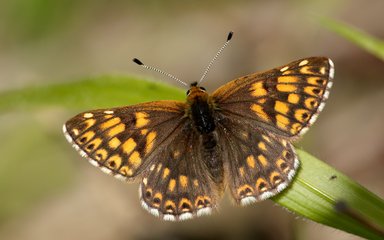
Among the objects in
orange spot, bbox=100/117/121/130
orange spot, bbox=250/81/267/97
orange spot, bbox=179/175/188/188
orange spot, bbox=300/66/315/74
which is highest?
orange spot, bbox=300/66/315/74

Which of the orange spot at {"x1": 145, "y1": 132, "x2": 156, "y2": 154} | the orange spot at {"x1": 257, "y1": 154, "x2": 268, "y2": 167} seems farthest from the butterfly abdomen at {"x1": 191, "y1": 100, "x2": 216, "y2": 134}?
the orange spot at {"x1": 257, "y1": 154, "x2": 268, "y2": 167}

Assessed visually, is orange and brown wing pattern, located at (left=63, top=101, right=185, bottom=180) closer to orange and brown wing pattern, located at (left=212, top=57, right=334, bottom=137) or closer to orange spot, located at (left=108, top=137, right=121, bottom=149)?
orange spot, located at (left=108, top=137, right=121, bottom=149)

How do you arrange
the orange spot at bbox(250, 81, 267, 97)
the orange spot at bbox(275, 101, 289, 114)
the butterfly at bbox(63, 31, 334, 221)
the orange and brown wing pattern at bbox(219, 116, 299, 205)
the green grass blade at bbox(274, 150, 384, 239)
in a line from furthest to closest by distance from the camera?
the orange spot at bbox(250, 81, 267, 97) < the orange spot at bbox(275, 101, 289, 114) < the butterfly at bbox(63, 31, 334, 221) < the orange and brown wing pattern at bbox(219, 116, 299, 205) < the green grass blade at bbox(274, 150, 384, 239)

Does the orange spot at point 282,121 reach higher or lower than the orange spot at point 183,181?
higher

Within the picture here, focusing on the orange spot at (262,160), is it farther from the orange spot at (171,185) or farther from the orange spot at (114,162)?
the orange spot at (114,162)

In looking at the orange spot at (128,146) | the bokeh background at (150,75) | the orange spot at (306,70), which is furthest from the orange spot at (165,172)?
the bokeh background at (150,75)

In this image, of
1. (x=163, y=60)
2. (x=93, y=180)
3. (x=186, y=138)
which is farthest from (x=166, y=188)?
(x=163, y=60)
